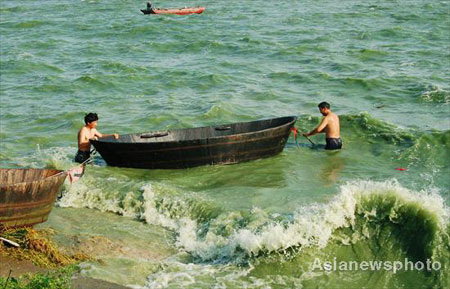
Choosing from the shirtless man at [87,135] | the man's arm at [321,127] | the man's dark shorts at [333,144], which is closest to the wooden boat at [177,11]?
the man's dark shorts at [333,144]

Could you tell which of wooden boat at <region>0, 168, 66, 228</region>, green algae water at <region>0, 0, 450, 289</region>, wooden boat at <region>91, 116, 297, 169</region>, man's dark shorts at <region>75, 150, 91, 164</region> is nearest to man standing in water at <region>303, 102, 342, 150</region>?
green algae water at <region>0, 0, 450, 289</region>

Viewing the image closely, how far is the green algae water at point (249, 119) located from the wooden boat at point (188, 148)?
235 mm

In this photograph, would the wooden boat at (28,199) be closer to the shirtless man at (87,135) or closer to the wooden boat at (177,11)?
the shirtless man at (87,135)

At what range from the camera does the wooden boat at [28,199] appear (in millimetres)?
9812

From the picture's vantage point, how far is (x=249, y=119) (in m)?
18.7

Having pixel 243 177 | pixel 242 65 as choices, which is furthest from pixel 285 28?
pixel 243 177

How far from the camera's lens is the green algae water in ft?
33.4

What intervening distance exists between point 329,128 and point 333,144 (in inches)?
17.8

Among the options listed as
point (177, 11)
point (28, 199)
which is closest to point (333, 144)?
point (28, 199)

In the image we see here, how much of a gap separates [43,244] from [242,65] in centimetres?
1696

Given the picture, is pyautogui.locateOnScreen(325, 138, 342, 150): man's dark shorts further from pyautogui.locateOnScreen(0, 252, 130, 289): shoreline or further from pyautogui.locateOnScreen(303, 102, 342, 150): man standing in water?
pyautogui.locateOnScreen(0, 252, 130, 289): shoreline

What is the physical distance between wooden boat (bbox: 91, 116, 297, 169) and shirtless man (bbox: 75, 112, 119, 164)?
28cm

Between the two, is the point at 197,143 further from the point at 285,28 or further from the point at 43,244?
the point at 285,28

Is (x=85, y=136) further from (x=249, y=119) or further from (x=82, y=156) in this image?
(x=249, y=119)
